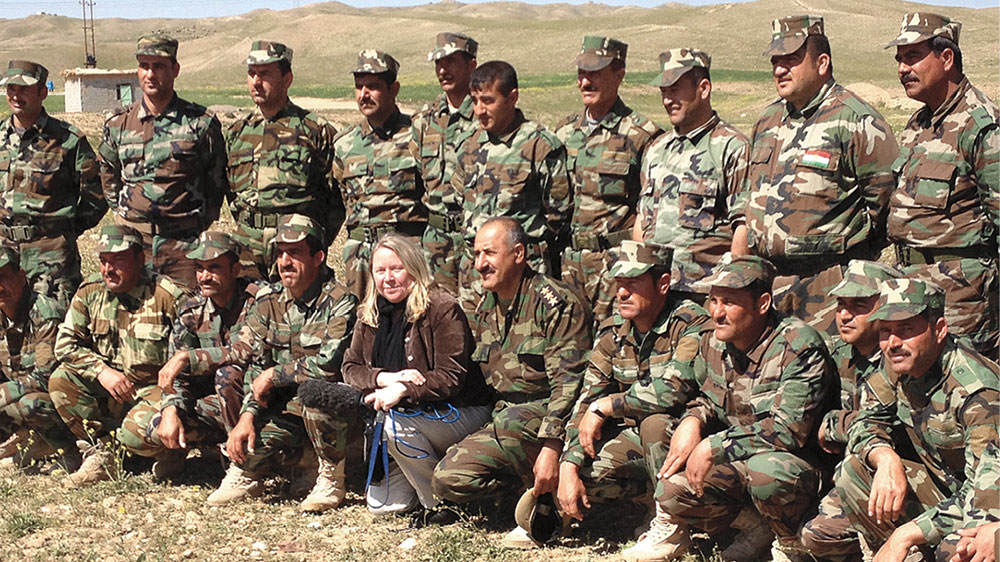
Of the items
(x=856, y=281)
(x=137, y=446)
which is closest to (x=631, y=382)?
(x=856, y=281)

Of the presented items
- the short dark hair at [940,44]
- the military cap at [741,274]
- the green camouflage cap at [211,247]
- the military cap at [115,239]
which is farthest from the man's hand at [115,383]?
the short dark hair at [940,44]

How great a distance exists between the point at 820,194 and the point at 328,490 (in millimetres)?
3088

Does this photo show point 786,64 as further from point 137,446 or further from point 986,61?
point 986,61

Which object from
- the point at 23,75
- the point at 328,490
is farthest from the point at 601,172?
the point at 23,75

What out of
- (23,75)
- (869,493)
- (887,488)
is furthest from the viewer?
(23,75)

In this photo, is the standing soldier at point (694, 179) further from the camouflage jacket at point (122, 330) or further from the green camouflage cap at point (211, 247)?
the camouflage jacket at point (122, 330)

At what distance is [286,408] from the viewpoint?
6.92 meters

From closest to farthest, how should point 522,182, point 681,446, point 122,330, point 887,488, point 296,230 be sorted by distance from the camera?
point 887,488, point 681,446, point 296,230, point 522,182, point 122,330

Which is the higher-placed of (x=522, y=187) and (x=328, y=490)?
(x=522, y=187)

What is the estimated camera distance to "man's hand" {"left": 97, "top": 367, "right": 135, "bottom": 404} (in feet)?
23.8

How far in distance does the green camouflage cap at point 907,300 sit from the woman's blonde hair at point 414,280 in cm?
254

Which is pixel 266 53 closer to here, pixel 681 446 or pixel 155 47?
pixel 155 47

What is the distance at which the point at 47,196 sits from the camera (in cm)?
863

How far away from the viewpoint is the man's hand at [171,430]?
22.8 feet
